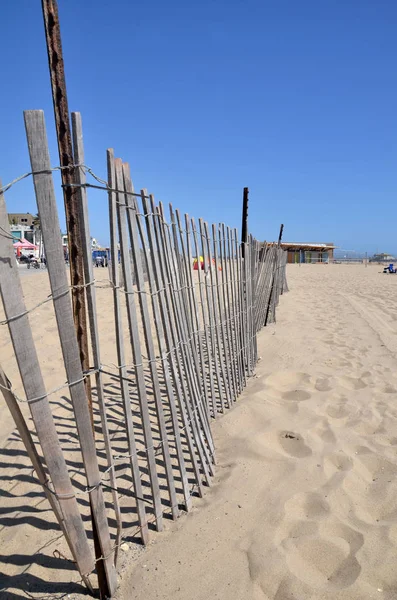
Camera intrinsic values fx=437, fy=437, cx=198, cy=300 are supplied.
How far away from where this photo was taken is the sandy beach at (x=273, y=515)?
191cm

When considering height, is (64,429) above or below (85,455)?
below

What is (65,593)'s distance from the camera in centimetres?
186

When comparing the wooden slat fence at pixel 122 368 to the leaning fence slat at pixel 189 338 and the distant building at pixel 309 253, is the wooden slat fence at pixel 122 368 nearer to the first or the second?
the leaning fence slat at pixel 189 338

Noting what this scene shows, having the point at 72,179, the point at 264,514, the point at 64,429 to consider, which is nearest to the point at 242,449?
the point at 264,514

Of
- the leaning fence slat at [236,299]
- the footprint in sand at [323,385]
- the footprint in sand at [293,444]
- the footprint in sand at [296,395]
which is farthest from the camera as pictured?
the footprint in sand at [323,385]

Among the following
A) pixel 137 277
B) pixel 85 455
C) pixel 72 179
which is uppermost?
pixel 72 179

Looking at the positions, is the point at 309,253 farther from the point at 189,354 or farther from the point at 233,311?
the point at 189,354

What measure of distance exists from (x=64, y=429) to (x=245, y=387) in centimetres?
189

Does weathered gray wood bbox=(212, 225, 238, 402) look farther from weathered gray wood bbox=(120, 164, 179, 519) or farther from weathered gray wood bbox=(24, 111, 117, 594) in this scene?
weathered gray wood bbox=(24, 111, 117, 594)

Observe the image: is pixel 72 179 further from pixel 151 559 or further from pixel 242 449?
pixel 242 449

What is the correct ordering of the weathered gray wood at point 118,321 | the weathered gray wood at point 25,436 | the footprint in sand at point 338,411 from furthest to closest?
1. the footprint in sand at point 338,411
2. the weathered gray wood at point 118,321
3. the weathered gray wood at point 25,436

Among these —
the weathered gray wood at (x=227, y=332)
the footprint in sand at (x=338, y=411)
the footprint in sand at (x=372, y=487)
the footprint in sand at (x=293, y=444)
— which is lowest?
the footprint in sand at (x=338, y=411)

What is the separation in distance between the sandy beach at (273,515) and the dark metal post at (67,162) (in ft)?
1.65

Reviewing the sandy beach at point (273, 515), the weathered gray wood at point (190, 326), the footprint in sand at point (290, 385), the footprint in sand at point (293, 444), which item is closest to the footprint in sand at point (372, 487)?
the sandy beach at point (273, 515)
